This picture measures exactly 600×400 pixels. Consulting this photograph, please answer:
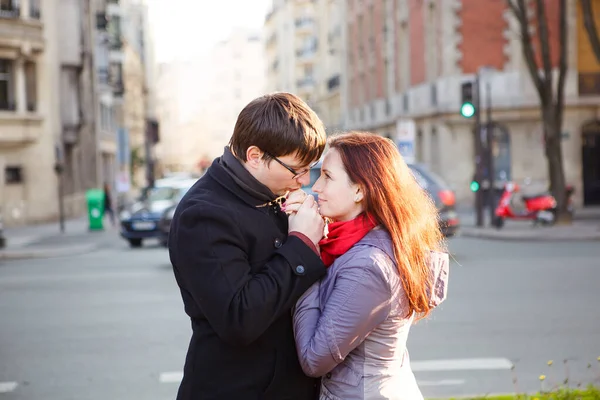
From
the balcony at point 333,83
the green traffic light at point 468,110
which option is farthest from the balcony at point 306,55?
the green traffic light at point 468,110

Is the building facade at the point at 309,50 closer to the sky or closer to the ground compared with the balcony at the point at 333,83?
closer to the sky

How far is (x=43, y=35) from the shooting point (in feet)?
126

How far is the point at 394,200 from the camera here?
2.90 metres

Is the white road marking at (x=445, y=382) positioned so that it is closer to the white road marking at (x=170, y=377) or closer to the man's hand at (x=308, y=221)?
the white road marking at (x=170, y=377)

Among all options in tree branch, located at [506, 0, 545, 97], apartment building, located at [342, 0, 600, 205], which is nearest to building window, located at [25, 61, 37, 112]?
apartment building, located at [342, 0, 600, 205]

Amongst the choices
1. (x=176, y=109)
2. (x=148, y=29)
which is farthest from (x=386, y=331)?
(x=176, y=109)

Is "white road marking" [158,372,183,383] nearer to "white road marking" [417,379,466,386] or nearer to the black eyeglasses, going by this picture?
"white road marking" [417,379,466,386]

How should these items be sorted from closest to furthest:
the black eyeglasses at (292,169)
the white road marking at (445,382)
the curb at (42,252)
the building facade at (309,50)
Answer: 1. the black eyeglasses at (292,169)
2. the white road marking at (445,382)
3. the curb at (42,252)
4. the building facade at (309,50)

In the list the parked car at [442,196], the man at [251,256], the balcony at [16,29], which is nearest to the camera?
the man at [251,256]

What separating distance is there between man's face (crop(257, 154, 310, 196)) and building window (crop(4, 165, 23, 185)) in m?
35.8

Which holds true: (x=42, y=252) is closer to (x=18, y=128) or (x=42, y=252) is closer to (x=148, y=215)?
(x=148, y=215)

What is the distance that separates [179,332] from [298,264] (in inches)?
281

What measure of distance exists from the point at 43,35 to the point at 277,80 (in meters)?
66.5

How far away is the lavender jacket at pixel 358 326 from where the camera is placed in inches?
110
